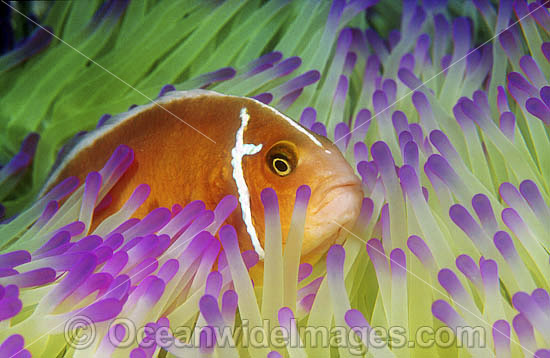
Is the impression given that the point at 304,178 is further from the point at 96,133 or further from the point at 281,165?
the point at 96,133

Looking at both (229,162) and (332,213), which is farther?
(229,162)

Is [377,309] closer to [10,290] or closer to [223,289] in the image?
[223,289]

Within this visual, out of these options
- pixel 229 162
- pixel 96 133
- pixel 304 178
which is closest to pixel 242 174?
pixel 229 162

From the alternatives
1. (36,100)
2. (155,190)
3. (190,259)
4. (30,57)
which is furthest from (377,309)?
(30,57)

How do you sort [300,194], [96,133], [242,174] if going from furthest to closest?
[96,133] → [242,174] → [300,194]

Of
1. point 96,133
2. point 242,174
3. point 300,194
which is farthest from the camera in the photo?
point 96,133

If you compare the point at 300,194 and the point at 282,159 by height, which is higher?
the point at 282,159

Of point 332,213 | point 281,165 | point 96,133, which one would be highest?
point 96,133
